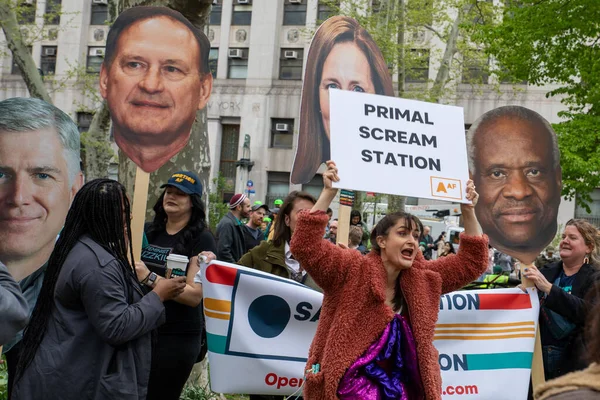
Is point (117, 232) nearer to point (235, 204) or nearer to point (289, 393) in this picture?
point (289, 393)

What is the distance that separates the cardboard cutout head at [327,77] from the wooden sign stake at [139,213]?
1070mm

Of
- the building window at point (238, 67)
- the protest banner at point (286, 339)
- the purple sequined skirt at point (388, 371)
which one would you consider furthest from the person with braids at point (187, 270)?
the building window at point (238, 67)

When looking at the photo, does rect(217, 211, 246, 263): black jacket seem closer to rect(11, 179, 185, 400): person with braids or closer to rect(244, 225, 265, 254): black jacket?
rect(244, 225, 265, 254): black jacket

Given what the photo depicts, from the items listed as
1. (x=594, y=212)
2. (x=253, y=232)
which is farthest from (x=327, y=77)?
(x=594, y=212)

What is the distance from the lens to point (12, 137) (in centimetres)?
527

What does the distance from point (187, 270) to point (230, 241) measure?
2.53m

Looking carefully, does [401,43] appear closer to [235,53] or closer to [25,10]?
[25,10]

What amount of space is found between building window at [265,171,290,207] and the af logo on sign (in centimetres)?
3507

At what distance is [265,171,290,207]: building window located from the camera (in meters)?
40.2

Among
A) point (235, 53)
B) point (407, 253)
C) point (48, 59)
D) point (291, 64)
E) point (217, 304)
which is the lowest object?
point (217, 304)

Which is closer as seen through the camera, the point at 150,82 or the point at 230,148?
the point at 150,82

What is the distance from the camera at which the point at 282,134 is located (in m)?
40.2

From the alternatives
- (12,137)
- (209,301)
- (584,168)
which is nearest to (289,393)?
(209,301)

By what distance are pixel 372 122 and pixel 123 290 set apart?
216cm
